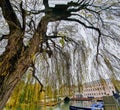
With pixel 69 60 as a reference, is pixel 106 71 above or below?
below

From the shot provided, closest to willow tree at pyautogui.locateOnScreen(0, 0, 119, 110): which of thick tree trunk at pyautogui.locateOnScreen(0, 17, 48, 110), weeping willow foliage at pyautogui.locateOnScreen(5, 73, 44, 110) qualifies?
thick tree trunk at pyautogui.locateOnScreen(0, 17, 48, 110)

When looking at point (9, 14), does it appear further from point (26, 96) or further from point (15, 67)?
point (26, 96)

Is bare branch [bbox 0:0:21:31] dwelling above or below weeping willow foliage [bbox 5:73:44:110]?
above

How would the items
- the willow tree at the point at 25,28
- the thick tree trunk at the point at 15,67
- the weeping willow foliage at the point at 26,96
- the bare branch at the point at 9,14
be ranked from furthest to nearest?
the weeping willow foliage at the point at 26,96 → the bare branch at the point at 9,14 → the willow tree at the point at 25,28 → the thick tree trunk at the point at 15,67

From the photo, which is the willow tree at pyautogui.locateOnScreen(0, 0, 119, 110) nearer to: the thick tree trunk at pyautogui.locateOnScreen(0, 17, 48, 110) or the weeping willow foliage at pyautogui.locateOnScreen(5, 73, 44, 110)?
the thick tree trunk at pyautogui.locateOnScreen(0, 17, 48, 110)

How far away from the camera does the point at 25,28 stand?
2.40 metres

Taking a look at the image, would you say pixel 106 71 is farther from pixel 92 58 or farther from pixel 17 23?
pixel 17 23

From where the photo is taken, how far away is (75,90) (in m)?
3.06

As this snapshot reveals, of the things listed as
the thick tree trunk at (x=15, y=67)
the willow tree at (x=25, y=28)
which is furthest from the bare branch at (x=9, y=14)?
the thick tree trunk at (x=15, y=67)

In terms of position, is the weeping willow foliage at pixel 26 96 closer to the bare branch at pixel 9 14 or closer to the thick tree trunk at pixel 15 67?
the thick tree trunk at pixel 15 67

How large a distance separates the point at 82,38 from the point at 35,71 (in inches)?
35.0

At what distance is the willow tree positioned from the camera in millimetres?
1917

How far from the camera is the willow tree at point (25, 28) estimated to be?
6.29ft

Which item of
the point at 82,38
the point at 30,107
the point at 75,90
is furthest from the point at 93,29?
the point at 30,107
